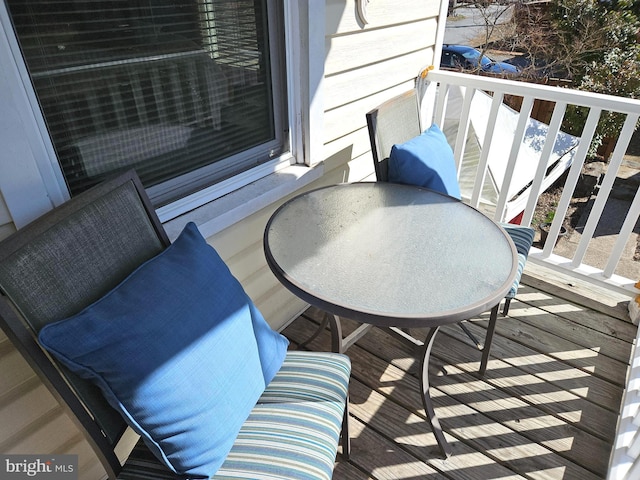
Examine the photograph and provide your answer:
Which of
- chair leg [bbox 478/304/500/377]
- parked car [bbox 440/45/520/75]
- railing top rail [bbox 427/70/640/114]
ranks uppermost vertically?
railing top rail [bbox 427/70/640/114]

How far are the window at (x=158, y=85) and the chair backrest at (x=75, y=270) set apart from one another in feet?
0.71

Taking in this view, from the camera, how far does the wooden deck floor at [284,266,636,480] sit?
1.56 meters

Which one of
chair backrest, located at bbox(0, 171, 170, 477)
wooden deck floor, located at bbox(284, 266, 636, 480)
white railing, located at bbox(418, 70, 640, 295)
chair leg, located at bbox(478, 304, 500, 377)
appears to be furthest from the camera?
white railing, located at bbox(418, 70, 640, 295)

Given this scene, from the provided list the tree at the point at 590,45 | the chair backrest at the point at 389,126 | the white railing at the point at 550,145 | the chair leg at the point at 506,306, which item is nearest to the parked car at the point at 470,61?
the tree at the point at 590,45

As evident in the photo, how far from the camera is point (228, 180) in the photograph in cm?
166

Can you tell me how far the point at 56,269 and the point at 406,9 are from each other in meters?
2.12

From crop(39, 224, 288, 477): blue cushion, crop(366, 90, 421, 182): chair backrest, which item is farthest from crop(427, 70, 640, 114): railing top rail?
crop(39, 224, 288, 477): blue cushion

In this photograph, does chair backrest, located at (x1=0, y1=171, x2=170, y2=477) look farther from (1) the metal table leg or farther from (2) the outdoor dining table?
(1) the metal table leg

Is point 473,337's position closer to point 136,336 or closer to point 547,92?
point 547,92

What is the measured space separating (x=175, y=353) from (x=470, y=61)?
30.3ft

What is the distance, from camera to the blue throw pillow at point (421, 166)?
1.88 meters

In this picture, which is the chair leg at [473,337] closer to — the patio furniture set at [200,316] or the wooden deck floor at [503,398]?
the wooden deck floor at [503,398]

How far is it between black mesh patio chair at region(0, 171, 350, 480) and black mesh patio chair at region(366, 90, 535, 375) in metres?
1.00

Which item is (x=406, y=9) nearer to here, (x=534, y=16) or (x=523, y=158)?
(x=523, y=158)
